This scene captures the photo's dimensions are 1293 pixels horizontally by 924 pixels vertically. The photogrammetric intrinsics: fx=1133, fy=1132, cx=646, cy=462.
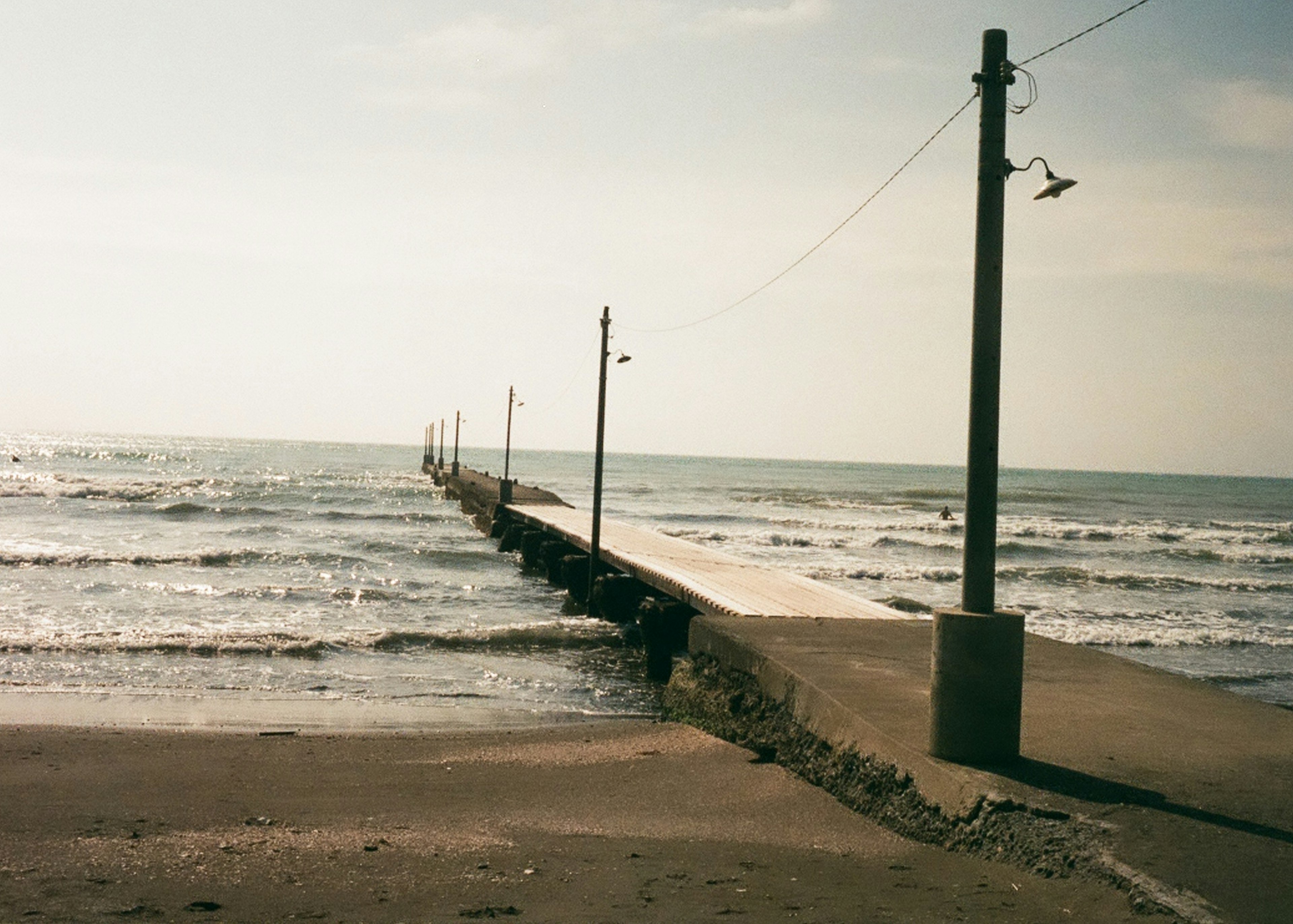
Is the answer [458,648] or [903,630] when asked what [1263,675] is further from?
[458,648]

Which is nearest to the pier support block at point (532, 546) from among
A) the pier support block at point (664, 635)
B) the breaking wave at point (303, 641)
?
the breaking wave at point (303, 641)

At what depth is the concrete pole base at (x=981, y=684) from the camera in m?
5.62

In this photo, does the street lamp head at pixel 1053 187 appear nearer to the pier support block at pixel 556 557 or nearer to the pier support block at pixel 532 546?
the pier support block at pixel 556 557

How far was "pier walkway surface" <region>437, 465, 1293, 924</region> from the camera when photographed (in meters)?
4.32

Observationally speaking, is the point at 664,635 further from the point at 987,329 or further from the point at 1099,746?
the point at 987,329

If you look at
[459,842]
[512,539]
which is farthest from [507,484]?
[459,842]

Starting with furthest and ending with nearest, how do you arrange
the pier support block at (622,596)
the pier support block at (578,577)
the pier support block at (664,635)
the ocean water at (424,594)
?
the pier support block at (578,577) < the pier support block at (622,596) < the pier support block at (664,635) < the ocean water at (424,594)

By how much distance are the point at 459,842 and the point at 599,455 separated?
39.2 ft

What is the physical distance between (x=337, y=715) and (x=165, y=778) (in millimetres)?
3266

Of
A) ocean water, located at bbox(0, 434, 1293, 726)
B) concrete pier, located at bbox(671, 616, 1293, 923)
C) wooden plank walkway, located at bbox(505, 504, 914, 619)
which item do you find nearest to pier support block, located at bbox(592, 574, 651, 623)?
wooden plank walkway, located at bbox(505, 504, 914, 619)

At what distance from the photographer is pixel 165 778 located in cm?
788

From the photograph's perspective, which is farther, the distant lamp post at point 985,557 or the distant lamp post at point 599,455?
the distant lamp post at point 599,455

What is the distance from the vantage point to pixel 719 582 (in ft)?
49.2

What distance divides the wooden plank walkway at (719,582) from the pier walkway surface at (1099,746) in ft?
1.40
